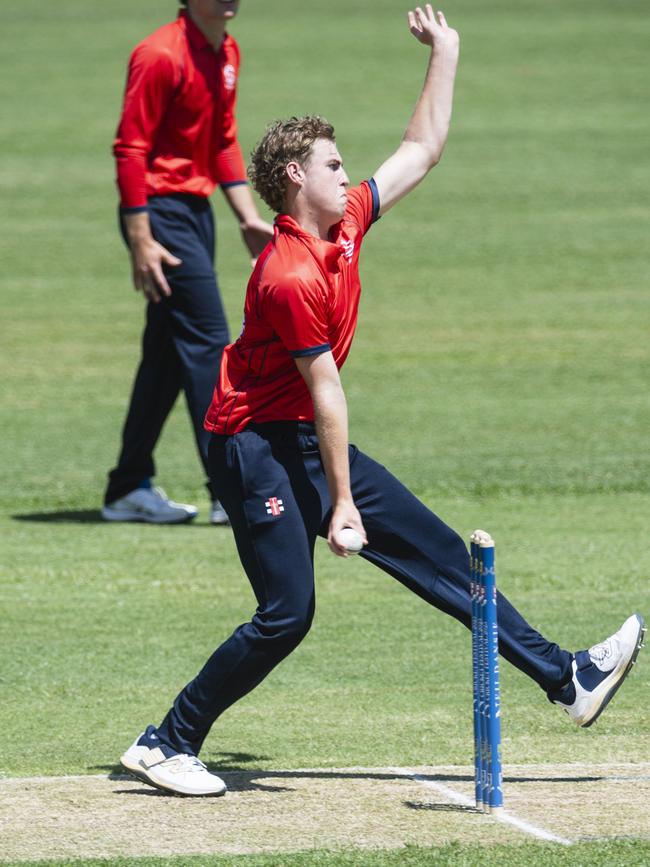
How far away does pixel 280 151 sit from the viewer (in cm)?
580

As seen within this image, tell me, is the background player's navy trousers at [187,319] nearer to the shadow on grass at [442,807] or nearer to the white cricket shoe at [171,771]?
the white cricket shoe at [171,771]

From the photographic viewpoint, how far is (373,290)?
18.2 metres

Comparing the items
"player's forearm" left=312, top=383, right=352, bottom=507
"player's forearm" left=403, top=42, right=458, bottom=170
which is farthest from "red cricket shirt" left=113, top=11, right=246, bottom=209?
"player's forearm" left=312, top=383, right=352, bottom=507

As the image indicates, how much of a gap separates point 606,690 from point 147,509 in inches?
187

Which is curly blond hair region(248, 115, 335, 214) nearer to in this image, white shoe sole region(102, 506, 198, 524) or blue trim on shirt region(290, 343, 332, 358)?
blue trim on shirt region(290, 343, 332, 358)

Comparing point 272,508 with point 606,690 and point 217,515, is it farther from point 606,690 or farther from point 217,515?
point 217,515

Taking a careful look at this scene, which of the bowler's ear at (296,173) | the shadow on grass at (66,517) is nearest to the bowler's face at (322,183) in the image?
the bowler's ear at (296,173)

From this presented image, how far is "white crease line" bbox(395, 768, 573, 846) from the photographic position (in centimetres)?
534

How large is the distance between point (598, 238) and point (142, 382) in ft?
34.8

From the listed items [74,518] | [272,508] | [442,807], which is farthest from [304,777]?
[74,518]

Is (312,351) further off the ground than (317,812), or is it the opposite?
(312,351)

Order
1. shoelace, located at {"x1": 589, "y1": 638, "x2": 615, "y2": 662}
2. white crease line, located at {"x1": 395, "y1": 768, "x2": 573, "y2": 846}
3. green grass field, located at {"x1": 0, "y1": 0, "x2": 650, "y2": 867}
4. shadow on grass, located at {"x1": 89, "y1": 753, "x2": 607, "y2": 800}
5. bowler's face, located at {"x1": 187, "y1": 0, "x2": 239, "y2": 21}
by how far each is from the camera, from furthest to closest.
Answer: bowler's face, located at {"x1": 187, "y1": 0, "x2": 239, "y2": 21} < green grass field, located at {"x1": 0, "y1": 0, "x2": 650, "y2": 867} < shoelace, located at {"x1": 589, "y1": 638, "x2": 615, "y2": 662} < shadow on grass, located at {"x1": 89, "y1": 753, "x2": 607, "y2": 800} < white crease line, located at {"x1": 395, "y1": 768, "x2": 573, "y2": 846}

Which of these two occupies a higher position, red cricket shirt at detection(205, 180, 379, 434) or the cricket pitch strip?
red cricket shirt at detection(205, 180, 379, 434)

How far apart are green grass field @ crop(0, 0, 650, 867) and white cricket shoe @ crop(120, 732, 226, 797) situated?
1.34ft
